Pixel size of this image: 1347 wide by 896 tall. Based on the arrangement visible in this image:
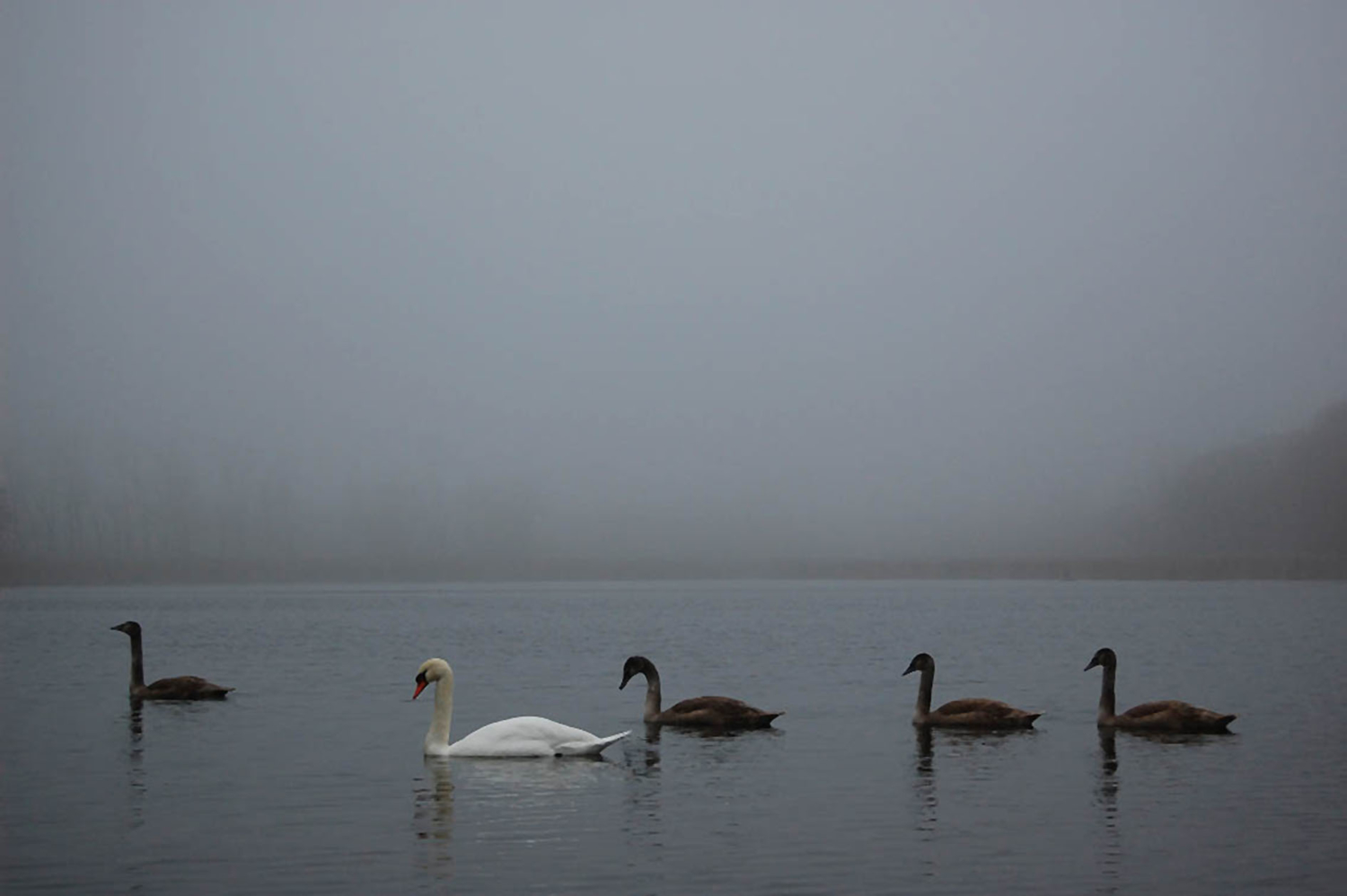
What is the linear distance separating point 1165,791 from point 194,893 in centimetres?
1119

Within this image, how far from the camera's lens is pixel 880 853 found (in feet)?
51.6

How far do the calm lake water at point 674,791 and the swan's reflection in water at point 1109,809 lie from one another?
0.05 metres

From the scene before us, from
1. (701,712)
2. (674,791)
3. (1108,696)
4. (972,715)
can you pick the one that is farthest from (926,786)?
(1108,696)

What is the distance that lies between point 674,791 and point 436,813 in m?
3.11

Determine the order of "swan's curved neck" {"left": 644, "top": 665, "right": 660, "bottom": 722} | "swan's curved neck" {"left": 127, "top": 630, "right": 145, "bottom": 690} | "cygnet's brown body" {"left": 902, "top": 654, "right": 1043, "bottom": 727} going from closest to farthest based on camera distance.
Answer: "cygnet's brown body" {"left": 902, "top": 654, "right": 1043, "bottom": 727} → "swan's curved neck" {"left": 644, "top": 665, "right": 660, "bottom": 722} → "swan's curved neck" {"left": 127, "top": 630, "right": 145, "bottom": 690}

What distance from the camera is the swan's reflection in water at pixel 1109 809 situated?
48.4ft

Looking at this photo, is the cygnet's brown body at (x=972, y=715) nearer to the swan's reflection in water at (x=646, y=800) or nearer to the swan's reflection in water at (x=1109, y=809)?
the swan's reflection in water at (x=1109, y=809)

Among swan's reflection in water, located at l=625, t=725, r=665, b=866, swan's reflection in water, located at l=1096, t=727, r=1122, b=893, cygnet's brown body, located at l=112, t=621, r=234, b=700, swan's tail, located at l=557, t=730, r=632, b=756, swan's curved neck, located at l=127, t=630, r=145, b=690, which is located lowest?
swan's reflection in water, located at l=1096, t=727, r=1122, b=893

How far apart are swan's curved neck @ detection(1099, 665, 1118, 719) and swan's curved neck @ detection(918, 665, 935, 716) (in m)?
2.66

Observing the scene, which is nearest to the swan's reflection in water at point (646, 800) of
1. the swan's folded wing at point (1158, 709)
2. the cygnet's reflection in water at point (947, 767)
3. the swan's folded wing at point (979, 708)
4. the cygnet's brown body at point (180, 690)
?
the cygnet's reflection in water at point (947, 767)

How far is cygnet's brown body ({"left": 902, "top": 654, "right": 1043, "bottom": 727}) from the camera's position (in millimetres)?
26016

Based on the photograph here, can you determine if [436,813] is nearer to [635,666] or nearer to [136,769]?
[136,769]

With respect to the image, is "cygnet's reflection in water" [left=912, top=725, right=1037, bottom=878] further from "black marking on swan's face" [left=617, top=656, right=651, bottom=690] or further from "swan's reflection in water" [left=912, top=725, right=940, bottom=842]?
"black marking on swan's face" [left=617, top=656, right=651, bottom=690]

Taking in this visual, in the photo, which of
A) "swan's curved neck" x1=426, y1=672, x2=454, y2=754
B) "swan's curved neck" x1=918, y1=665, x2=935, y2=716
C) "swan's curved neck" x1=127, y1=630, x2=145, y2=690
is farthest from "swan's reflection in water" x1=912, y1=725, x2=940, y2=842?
"swan's curved neck" x1=127, y1=630, x2=145, y2=690
